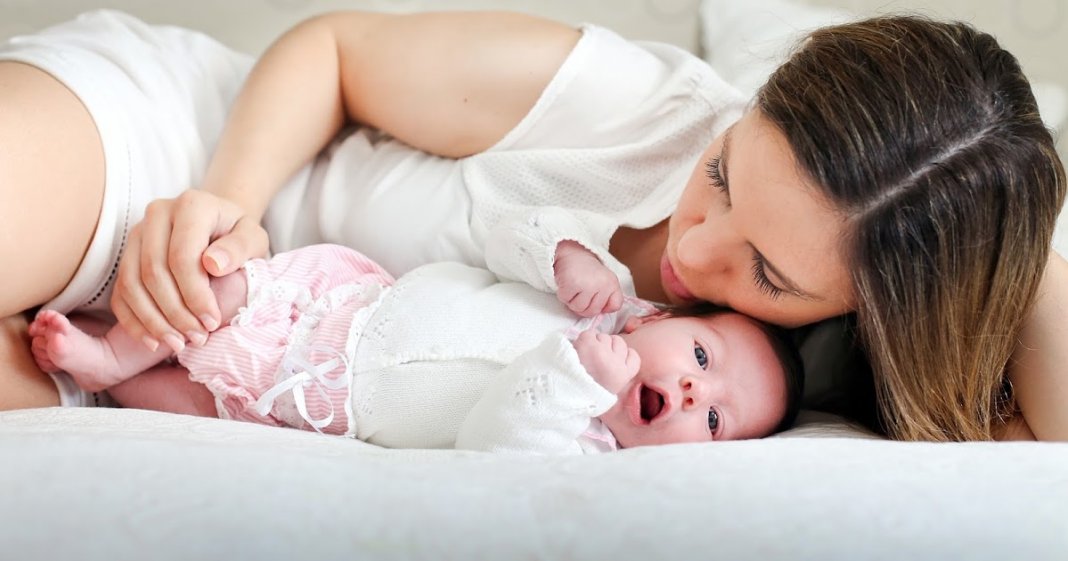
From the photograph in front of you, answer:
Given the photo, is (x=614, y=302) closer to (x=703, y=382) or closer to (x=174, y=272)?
(x=703, y=382)

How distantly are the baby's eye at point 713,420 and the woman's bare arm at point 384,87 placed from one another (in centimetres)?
41

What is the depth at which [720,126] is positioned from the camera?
1.03 m

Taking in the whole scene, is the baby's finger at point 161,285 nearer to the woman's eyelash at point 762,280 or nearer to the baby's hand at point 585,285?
the baby's hand at point 585,285

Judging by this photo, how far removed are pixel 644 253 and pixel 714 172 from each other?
0.70 ft

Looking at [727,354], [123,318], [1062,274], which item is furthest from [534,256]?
[1062,274]

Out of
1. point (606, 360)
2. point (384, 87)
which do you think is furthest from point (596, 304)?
point (384, 87)

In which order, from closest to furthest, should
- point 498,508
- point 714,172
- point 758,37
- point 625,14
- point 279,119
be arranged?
1. point 498,508
2. point 714,172
3. point 279,119
4. point 758,37
5. point 625,14

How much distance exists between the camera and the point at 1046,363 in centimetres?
82

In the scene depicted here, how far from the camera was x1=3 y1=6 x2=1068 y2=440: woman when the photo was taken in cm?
74

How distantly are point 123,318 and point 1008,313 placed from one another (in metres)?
0.79

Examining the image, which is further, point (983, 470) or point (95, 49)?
point (95, 49)

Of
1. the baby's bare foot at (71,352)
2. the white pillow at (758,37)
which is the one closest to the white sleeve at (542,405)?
the baby's bare foot at (71,352)

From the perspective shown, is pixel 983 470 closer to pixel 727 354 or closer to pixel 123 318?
pixel 727 354

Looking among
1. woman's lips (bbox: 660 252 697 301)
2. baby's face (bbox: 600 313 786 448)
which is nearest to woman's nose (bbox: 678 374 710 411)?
baby's face (bbox: 600 313 786 448)
